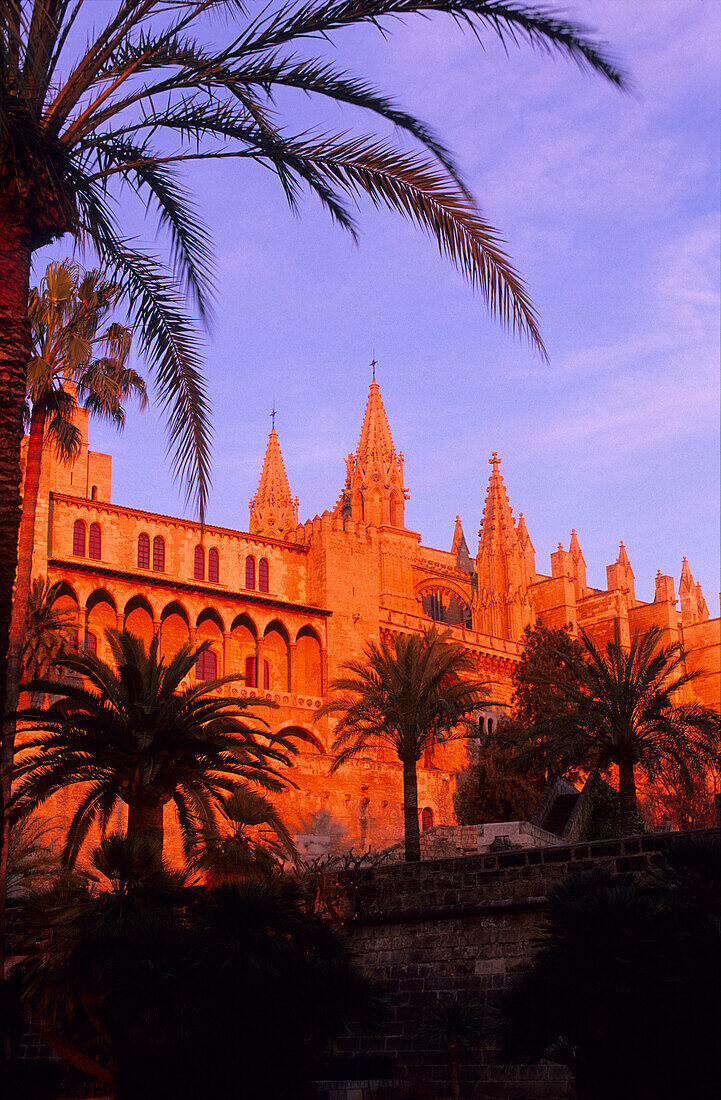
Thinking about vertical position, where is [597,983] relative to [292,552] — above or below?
below

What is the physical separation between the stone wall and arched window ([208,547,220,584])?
25.0 m

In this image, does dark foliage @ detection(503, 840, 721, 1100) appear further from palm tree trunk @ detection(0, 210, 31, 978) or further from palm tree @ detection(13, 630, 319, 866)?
palm tree @ detection(13, 630, 319, 866)

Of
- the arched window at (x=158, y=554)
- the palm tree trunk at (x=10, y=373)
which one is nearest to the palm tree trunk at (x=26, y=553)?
the palm tree trunk at (x=10, y=373)

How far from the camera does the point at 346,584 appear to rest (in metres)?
46.0

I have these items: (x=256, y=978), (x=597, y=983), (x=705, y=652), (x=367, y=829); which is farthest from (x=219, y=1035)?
(x=705, y=652)

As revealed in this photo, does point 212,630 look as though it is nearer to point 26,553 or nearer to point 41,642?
point 41,642

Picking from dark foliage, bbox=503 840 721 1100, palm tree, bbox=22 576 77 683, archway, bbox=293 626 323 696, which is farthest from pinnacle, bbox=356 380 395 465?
dark foliage, bbox=503 840 721 1100

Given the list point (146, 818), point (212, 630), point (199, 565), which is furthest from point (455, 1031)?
point (199, 565)

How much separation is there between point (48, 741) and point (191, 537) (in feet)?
83.8

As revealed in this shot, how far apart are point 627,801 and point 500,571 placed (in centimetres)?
3649

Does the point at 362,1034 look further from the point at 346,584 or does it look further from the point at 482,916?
the point at 346,584

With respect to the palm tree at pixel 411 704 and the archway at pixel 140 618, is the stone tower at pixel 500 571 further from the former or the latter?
the palm tree at pixel 411 704

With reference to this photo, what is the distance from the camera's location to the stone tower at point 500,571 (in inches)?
2338

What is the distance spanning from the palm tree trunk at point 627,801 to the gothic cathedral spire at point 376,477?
32.4 meters
